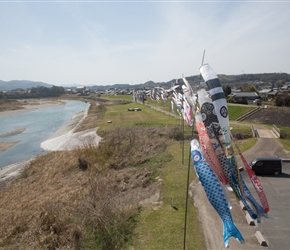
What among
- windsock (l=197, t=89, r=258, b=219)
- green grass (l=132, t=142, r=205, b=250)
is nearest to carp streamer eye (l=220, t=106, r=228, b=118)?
windsock (l=197, t=89, r=258, b=219)

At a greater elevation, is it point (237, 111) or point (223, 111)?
point (223, 111)

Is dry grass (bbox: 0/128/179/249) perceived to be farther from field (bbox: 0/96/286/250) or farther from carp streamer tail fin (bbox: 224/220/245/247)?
carp streamer tail fin (bbox: 224/220/245/247)

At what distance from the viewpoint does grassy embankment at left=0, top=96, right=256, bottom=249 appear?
12078mm

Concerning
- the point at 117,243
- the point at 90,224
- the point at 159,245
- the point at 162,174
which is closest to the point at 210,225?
the point at 159,245

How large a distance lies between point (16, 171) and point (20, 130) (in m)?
30.8

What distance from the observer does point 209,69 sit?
641cm

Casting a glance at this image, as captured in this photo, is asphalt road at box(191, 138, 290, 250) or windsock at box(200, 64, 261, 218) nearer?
windsock at box(200, 64, 261, 218)

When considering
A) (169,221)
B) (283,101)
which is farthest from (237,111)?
(169,221)

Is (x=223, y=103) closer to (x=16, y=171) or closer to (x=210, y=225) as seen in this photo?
(x=210, y=225)

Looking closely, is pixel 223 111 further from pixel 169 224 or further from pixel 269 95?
pixel 269 95

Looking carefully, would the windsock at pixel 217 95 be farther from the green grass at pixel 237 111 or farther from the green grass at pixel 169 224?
the green grass at pixel 237 111

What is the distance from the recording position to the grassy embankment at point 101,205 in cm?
1208

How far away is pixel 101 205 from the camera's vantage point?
42.6 feet

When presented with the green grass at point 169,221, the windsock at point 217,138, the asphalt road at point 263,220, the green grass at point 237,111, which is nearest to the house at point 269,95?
the green grass at point 237,111
